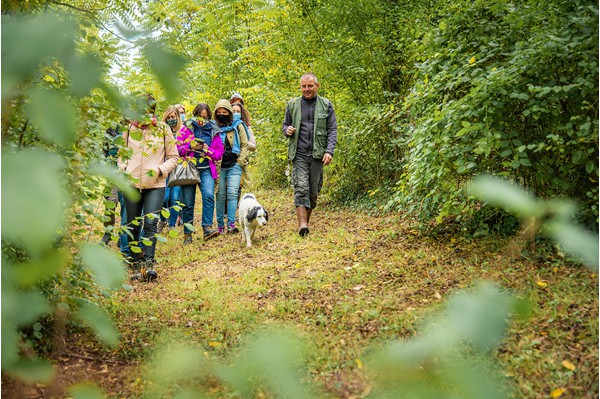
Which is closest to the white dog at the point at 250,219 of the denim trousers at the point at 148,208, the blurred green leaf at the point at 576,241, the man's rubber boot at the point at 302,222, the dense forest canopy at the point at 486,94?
the man's rubber boot at the point at 302,222

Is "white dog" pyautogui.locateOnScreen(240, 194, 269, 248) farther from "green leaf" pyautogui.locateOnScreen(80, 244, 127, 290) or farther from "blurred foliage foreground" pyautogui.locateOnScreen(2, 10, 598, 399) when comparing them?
"green leaf" pyautogui.locateOnScreen(80, 244, 127, 290)

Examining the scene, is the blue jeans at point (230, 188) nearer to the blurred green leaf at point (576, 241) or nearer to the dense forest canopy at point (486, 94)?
the dense forest canopy at point (486, 94)

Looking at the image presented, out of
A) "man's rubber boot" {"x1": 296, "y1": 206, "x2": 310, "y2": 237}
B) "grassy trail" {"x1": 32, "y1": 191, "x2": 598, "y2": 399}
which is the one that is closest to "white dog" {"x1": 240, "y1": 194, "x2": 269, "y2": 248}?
"man's rubber boot" {"x1": 296, "y1": 206, "x2": 310, "y2": 237}

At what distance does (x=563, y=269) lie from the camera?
3.82 meters

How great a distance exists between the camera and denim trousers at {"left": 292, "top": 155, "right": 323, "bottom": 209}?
7129mm

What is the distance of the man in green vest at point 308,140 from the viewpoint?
7129 mm

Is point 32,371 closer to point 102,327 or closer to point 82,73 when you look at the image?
point 102,327

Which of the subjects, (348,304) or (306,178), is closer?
(348,304)

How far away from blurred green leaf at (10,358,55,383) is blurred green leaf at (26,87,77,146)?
41 centimetres

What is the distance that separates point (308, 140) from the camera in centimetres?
718

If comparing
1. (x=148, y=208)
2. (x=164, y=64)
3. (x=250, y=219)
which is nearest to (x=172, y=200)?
(x=250, y=219)

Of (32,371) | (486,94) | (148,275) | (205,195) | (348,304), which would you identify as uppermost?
(205,195)

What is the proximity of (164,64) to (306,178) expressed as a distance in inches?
254

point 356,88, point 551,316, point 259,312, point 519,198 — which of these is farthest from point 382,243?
point 519,198
